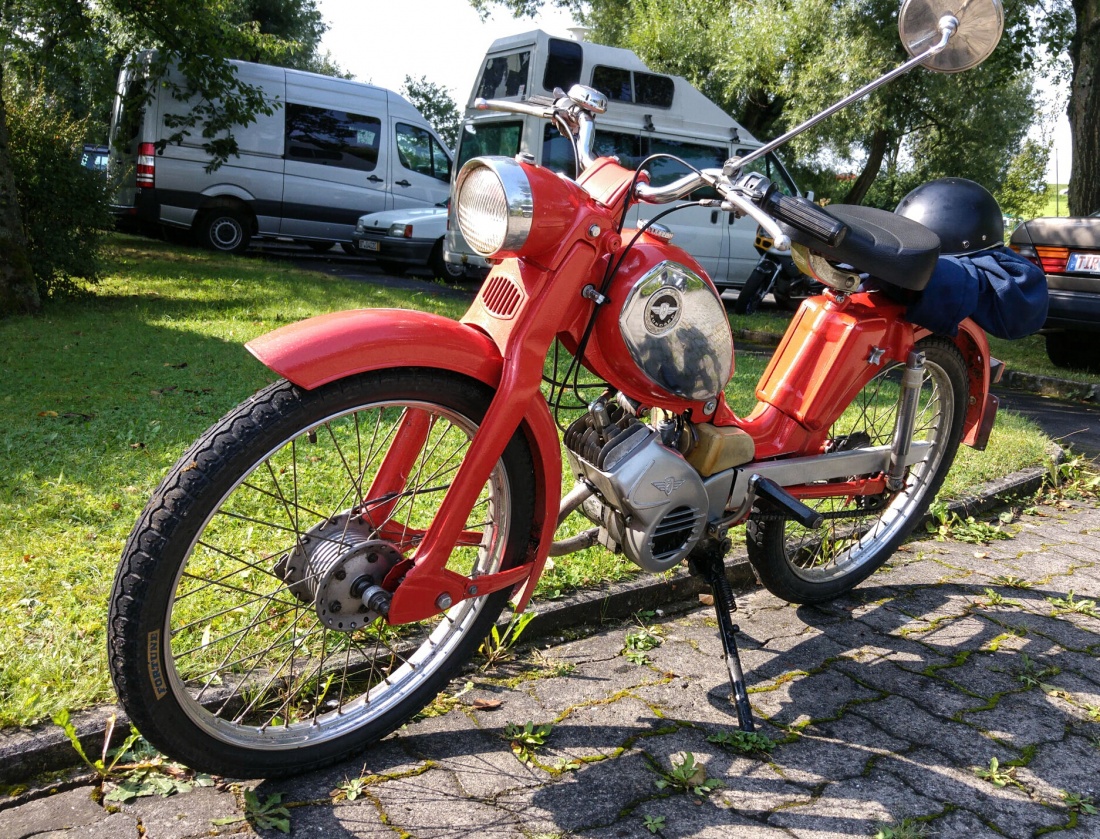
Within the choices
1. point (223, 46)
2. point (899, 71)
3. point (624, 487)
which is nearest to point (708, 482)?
point (624, 487)

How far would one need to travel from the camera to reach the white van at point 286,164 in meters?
13.6

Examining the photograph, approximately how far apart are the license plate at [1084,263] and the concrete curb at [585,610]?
3992mm

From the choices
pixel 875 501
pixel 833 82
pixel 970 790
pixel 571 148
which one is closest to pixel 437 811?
pixel 970 790

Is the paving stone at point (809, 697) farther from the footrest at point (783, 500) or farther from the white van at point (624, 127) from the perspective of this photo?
the white van at point (624, 127)

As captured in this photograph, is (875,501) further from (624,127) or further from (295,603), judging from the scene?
(624,127)

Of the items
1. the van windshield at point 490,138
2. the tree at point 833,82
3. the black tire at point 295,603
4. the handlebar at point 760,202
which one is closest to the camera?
the black tire at point 295,603

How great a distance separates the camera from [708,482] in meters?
2.78

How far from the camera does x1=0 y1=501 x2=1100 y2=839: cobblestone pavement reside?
216 centimetres

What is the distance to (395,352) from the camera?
2109 mm

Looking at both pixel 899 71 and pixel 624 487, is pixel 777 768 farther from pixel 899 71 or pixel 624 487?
pixel 899 71

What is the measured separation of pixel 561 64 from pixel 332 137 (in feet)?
18.9

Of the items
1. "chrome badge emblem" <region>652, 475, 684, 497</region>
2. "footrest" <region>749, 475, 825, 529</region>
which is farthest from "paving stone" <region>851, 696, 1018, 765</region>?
"chrome badge emblem" <region>652, 475, 684, 497</region>

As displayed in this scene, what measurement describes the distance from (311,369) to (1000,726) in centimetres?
217

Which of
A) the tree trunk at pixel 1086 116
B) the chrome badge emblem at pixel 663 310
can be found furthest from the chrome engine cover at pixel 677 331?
the tree trunk at pixel 1086 116
